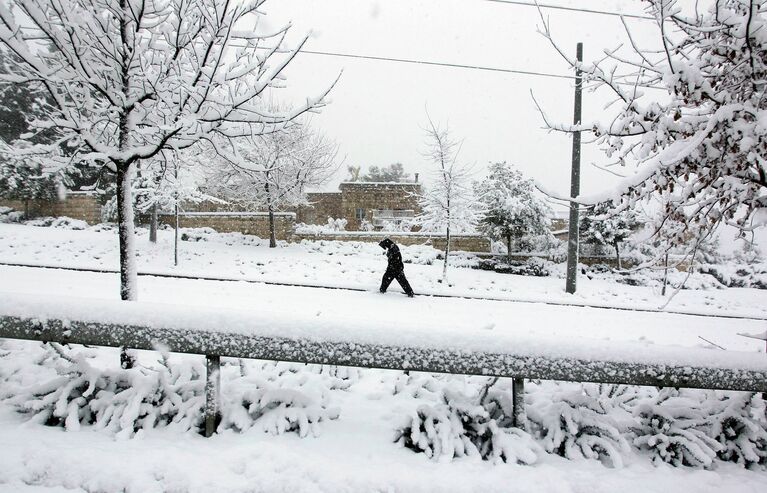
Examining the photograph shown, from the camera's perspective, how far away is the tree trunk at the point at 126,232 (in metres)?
3.62

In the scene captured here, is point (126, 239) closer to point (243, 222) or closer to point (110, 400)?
point (110, 400)

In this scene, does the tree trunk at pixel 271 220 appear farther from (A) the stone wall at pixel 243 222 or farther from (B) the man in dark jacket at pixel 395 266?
(B) the man in dark jacket at pixel 395 266

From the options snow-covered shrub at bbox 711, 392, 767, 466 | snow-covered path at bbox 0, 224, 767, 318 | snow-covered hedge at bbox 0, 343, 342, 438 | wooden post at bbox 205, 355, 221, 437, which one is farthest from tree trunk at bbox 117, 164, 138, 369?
snow-covered path at bbox 0, 224, 767, 318

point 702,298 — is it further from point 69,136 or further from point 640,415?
point 69,136

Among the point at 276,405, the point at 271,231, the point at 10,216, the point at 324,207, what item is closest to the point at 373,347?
the point at 276,405

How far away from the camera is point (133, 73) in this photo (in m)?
3.31

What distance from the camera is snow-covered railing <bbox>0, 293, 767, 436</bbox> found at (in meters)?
2.37

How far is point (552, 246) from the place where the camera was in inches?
776

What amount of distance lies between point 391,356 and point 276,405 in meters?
0.97

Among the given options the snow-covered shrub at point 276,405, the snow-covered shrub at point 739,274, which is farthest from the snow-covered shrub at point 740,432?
the snow-covered shrub at point 739,274

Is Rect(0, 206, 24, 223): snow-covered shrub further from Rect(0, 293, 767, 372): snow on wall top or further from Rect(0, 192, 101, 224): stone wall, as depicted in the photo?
Rect(0, 293, 767, 372): snow on wall top

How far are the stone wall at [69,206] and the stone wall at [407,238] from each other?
34.4 ft

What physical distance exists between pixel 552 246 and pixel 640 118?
18.4m

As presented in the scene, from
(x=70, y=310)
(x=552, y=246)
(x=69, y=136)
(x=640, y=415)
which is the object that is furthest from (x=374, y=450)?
Result: (x=552, y=246)
